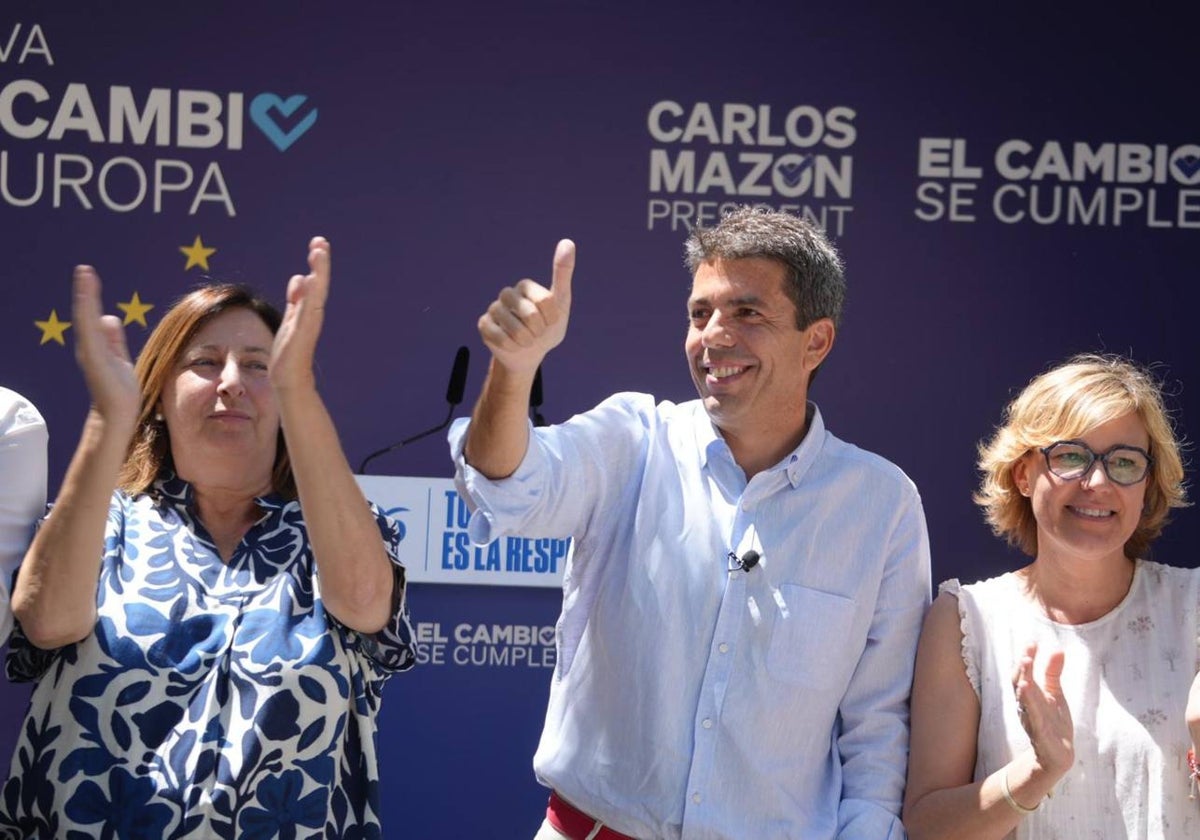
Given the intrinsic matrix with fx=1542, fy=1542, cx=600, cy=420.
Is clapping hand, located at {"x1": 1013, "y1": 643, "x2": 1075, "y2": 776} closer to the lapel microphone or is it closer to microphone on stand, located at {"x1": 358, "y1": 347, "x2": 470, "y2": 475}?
the lapel microphone

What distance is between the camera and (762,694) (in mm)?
2357

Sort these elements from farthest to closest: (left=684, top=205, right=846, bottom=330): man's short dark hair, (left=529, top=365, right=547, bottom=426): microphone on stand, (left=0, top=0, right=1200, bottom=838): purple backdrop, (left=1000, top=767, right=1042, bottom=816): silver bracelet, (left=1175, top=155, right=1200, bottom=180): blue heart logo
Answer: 1. (left=1175, top=155, right=1200, bottom=180): blue heart logo
2. (left=0, top=0, right=1200, bottom=838): purple backdrop
3. (left=529, top=365, right=547, bottom=426): microphone on stand
4. (left=684, top=205, right=846, bottom=330): man's short dark hair
5. (left=1000, top=767, right=1042, bottom=816): silver bracelet

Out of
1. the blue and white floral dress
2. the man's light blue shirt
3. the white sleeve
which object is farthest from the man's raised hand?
the white sleeve

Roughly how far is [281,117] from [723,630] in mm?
2040

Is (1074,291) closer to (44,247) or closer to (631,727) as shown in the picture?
(631,727)

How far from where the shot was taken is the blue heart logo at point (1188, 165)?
3.90m

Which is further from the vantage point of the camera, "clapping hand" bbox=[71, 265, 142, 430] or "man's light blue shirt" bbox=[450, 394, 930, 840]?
"man's light blue shirt" bbox=[450, 394, 930, 840]

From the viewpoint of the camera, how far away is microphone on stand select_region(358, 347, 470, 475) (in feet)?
12.4

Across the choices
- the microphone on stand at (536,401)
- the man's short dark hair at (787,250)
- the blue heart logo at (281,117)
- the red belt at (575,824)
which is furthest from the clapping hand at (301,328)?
the blue heart logo at (281,117)

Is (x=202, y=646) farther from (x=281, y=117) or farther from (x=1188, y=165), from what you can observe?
(x=1188, y=165)

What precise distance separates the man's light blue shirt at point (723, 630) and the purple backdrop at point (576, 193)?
136 centimetres

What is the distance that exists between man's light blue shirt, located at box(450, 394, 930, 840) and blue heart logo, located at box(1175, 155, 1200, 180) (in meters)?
1.82

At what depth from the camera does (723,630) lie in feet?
7.80

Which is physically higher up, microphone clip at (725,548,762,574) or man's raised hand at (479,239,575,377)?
man's raised hand at (479,239,575,377)
